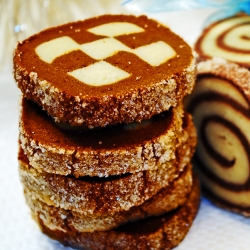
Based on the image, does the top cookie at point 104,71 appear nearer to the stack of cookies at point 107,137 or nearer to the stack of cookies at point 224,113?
the stack of cookies at point 107,137

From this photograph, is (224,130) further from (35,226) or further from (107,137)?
(35,226)

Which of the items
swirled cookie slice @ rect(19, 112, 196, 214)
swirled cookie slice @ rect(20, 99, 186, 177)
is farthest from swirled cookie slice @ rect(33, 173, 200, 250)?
swirled cookie slice @ rect(20, 99, 186, 177)

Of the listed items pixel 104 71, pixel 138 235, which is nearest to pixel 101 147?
pixel 104 71

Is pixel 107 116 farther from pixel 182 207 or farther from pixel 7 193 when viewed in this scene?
pixel 7 193

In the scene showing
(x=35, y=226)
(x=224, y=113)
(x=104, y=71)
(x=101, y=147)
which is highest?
(x=104, y=71)

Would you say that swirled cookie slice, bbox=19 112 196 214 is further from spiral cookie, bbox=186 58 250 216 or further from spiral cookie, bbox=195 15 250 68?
spiral cookie, bbox=195 15 250 68

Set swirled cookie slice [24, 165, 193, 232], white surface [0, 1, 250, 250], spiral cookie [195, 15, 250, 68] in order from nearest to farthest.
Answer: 1. swirled cookie slice [24, 165, 193, 232]
2. white surface [0, 1, 250, 250]
3. spiral cookie [195, 15, 250, 68]

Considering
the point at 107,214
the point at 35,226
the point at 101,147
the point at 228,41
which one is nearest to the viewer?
the point at 101,147

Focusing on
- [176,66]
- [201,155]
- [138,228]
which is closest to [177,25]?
[201,155]

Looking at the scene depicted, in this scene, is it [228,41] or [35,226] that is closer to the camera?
[35,226]
